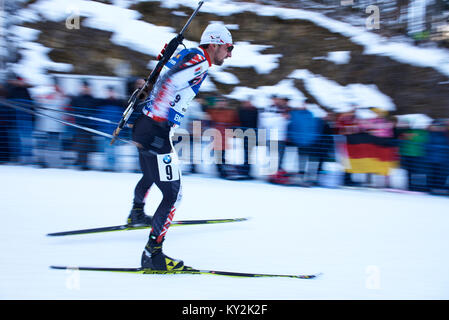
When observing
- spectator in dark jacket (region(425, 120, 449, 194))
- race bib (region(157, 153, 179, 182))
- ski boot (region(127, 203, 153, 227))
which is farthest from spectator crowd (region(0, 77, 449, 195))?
race bib (region(157, 153, 179, 182))

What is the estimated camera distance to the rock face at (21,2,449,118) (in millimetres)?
11547

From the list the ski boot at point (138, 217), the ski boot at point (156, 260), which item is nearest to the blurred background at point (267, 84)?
the ski boot at point (138, 217)

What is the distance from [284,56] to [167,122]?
33.7ft

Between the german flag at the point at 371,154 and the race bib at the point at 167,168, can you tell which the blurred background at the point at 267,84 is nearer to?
the german flag at the point at 371,154

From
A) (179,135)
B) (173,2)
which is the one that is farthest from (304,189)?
(173,2)

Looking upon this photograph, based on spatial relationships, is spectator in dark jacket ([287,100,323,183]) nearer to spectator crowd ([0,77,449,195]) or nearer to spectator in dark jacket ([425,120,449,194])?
spectator crowd ([0,77,449,195])

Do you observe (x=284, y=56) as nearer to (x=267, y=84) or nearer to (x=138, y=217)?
(x=267, y=84)

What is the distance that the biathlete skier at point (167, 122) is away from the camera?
136 inches

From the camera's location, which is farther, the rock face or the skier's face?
the rock face

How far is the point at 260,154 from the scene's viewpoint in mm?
7348

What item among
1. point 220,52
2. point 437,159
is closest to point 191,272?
point 220,52

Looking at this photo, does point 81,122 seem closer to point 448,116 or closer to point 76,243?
point 76,243

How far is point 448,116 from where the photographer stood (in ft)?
36.1

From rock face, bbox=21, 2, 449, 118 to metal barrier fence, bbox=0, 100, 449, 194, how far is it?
468 cm
